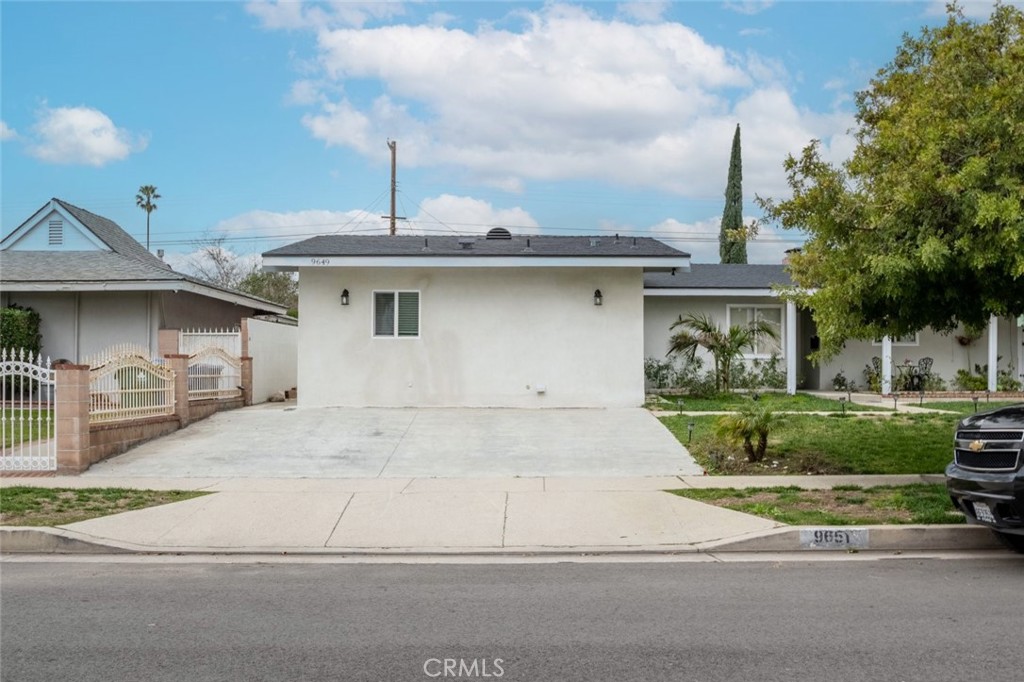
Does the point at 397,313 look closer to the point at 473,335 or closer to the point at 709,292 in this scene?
the point at 473,335

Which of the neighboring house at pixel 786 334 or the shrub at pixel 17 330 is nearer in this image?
the shrub at pixel 17 330

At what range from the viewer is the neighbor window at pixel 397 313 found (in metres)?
17.6

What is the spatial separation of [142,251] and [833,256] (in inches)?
873

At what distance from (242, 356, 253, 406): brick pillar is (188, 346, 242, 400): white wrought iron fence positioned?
86 millimetres

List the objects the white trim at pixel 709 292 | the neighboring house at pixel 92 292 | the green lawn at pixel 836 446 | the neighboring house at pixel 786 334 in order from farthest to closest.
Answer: the neighboring house at pixel 786 334
the white trim at pixel 709 292
the neighboring house at pixel 92 292
the green lawn at pixel 836 446

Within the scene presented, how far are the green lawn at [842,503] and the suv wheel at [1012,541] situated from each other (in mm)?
438

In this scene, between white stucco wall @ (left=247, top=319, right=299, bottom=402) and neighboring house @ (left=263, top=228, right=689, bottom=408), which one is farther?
white stucco wall @ (left=247, top=319, right=299, bottom=402)

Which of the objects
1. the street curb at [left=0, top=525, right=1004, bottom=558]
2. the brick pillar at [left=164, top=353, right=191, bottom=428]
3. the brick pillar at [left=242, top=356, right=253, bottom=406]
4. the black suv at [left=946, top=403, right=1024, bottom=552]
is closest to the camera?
the black suv at [left=946, top=403, right=1024, bottom=552]

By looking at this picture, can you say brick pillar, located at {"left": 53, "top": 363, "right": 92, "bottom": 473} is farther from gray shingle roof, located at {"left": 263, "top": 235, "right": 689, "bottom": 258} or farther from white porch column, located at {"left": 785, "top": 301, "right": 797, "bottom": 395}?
white porch column, located at {"left": 785, "top": 301, "right": 797, "bottom": 395}

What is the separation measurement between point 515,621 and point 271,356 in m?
15.7

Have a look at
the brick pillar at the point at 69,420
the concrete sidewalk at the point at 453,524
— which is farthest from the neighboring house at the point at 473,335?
the concrete sidewalk at the point at 453,524

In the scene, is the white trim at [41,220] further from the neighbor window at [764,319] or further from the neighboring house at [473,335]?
the neighbor window at [764,319]

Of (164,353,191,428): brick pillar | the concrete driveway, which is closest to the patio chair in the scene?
the concrete driveway

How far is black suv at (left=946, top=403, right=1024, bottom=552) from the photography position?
695 centimetres
